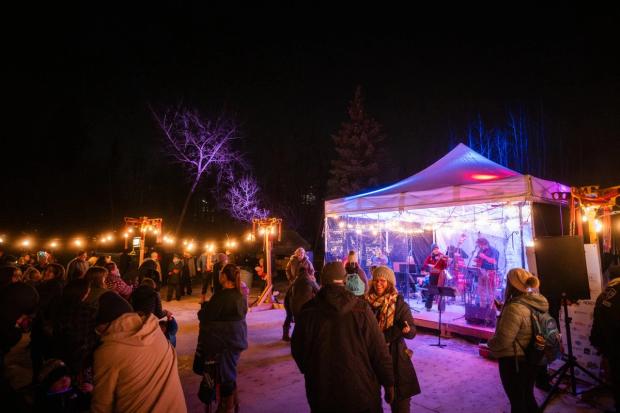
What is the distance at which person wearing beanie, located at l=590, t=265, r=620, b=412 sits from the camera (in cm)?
379

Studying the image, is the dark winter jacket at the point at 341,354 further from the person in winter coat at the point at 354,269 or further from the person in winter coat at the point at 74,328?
the person in winter coat at the point at 354,269

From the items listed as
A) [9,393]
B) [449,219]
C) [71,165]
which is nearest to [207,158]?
[71,165]

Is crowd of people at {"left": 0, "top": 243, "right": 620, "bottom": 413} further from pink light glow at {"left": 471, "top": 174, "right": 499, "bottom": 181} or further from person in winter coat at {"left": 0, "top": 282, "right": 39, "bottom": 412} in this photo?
pink light glow at {"left": 471, "top": 174, "right": 499, "bottom": 181}

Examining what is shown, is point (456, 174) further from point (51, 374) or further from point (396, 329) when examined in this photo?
point (51, 374)

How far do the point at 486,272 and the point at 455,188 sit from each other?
7.80 ft

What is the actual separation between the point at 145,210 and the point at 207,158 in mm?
15333

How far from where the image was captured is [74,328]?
3834 mm

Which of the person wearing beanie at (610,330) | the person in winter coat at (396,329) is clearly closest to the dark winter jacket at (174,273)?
the person in winter coat at (396,329)

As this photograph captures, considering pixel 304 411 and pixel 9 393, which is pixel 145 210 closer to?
pixel 9 393

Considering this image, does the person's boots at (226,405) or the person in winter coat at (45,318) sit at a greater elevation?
the person in winter coat at (45,318)

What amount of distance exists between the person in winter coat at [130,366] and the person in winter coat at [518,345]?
2.98 metres

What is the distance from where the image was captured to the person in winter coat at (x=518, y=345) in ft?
11.2

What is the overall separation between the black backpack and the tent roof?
373 centimetres

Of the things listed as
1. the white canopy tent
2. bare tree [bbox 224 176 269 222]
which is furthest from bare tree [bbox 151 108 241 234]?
the white canopy tent
